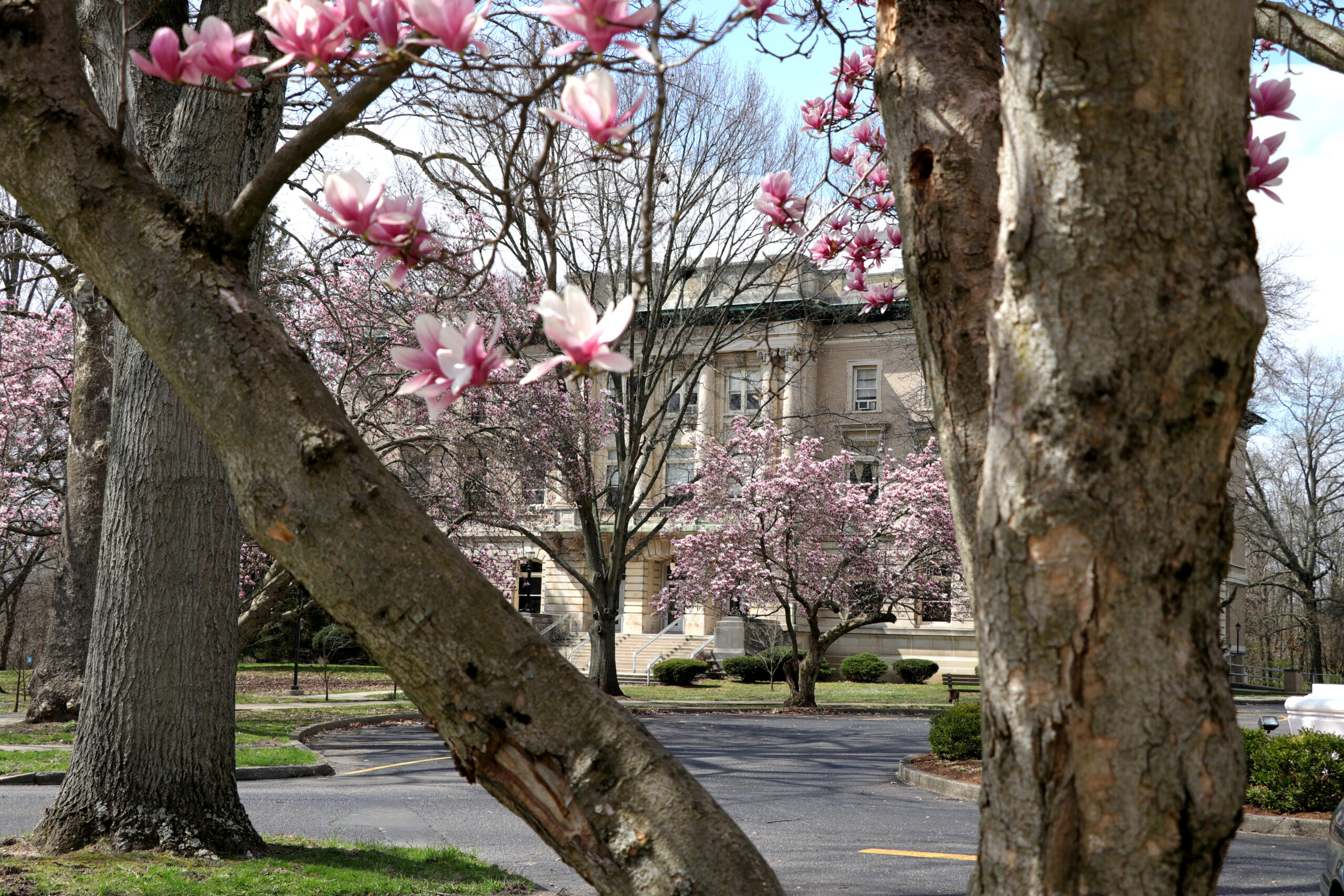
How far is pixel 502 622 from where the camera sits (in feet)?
5.63

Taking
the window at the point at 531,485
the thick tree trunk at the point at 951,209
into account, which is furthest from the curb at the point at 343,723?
the thick tree trunk at the point at 951,209

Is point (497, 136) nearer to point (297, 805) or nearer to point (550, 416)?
point (550, 416)

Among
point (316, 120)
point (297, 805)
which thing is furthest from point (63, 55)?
point (297, 805)

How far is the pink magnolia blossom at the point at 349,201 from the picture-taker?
193 cm

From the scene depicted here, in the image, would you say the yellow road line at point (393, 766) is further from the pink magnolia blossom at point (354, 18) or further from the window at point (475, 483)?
the pink magnolia blossom at point (354, 18)

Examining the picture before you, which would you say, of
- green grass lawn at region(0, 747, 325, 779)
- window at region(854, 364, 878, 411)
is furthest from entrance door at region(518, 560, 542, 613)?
green grass lawn at region(0, 747, 325, 779)

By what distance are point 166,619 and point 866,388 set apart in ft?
132

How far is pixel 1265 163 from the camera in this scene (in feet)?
7.55

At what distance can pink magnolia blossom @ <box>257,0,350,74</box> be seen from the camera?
1.89 m

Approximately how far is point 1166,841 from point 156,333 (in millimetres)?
1848

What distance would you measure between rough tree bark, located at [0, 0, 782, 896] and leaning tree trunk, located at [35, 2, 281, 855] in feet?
15.2

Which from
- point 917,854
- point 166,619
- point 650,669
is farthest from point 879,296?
point 650,669

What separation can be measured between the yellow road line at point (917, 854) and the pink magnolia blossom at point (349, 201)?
6941mm

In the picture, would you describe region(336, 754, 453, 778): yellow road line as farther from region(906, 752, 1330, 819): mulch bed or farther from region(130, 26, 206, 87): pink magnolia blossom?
region(130, 26, 206, 87): pink magnolia blossom
